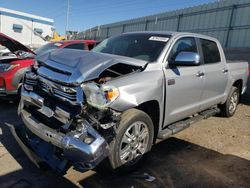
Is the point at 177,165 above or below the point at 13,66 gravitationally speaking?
below

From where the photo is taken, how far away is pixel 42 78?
12.0 ft

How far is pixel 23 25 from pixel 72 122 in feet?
124

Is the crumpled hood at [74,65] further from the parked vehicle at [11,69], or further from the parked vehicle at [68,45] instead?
the parked vehicle at [68,45]

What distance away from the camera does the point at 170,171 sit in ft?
12.8

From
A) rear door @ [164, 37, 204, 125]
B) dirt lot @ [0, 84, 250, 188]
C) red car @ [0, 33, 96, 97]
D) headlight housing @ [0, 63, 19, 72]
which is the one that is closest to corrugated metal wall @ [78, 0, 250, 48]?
dirt lot @ [0, 84, 250, 188]

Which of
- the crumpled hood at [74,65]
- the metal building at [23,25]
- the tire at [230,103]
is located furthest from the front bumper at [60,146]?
the metal building at [23,25]

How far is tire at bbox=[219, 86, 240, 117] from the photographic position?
6563 mm

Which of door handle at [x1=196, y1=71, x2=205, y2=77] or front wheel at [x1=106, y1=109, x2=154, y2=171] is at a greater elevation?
door handle at [x1=196, y1=71, x2=205, y2=77]

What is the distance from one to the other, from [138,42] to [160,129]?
1.50 meters

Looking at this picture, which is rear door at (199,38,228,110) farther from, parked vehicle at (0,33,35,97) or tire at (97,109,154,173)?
parked vehicle at (0,33,35,97)

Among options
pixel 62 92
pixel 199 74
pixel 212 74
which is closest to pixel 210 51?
pixel 212 74

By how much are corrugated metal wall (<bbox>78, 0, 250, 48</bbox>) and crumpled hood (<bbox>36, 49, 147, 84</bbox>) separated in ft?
40.4

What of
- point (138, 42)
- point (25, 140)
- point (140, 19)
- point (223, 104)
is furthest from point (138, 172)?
Answer: point (140, 19)

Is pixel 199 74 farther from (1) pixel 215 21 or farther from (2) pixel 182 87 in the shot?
(1) pixel 215 21
